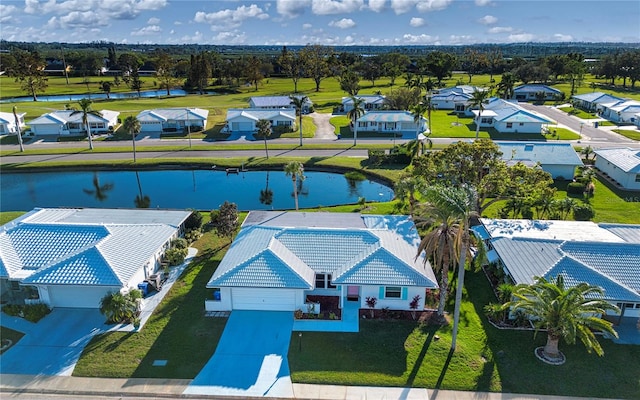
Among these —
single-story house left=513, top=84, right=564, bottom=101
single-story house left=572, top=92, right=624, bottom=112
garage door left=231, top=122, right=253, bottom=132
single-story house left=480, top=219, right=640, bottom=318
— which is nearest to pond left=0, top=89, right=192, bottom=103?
garage door left=231, top=122, right=253, bottom=132

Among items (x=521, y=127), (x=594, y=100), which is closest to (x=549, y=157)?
(x=521, y=127)

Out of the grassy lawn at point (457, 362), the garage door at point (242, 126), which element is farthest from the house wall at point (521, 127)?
the grassy lawn at point (457, 362)

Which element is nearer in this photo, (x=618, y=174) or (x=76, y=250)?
(x=76, y=250)

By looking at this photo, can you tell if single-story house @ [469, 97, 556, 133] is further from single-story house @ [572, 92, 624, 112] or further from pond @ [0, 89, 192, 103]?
pond @ [0, 89, 192, 103]

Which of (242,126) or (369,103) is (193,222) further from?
(369,103)

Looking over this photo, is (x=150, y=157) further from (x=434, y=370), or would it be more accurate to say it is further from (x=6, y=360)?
(x=434, y=370)

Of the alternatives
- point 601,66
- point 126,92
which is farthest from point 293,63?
point 601,66
